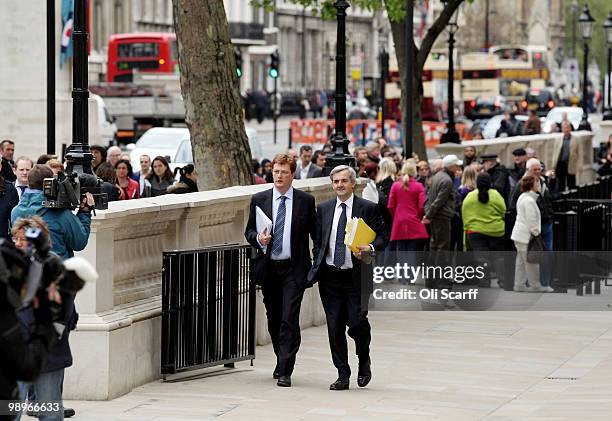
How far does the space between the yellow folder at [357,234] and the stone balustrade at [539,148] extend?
1805cm

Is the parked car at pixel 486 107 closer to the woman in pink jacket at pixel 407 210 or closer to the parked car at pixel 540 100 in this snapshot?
the parked car at pixel 540 100

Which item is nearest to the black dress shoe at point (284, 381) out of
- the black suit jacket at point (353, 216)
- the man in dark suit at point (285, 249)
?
the man in dark suit at point (285, 249)

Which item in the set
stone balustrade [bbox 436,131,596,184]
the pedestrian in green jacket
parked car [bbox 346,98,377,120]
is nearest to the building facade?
parked car [bbox 346,98,377,120]

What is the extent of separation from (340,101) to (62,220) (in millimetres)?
8320

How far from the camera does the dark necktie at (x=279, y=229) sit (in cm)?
1277

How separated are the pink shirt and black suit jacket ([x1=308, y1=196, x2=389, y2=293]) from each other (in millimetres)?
6720

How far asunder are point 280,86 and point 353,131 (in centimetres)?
6269

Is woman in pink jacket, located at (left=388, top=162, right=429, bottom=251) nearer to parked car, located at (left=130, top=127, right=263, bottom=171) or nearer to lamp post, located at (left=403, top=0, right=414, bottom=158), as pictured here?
lamp post, located at (left=403, top=0, right=414, bottom=158)

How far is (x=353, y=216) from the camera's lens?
12.5 meters

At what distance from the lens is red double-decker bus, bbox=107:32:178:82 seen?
2675 inches

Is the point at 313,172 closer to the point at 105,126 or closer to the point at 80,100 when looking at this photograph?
the point at 80,100

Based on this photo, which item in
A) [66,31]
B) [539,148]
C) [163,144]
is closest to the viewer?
[163,144]

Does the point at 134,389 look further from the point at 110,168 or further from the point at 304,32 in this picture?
the point at 304,32

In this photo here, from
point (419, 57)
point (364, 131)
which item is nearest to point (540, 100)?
point (364, 131)
